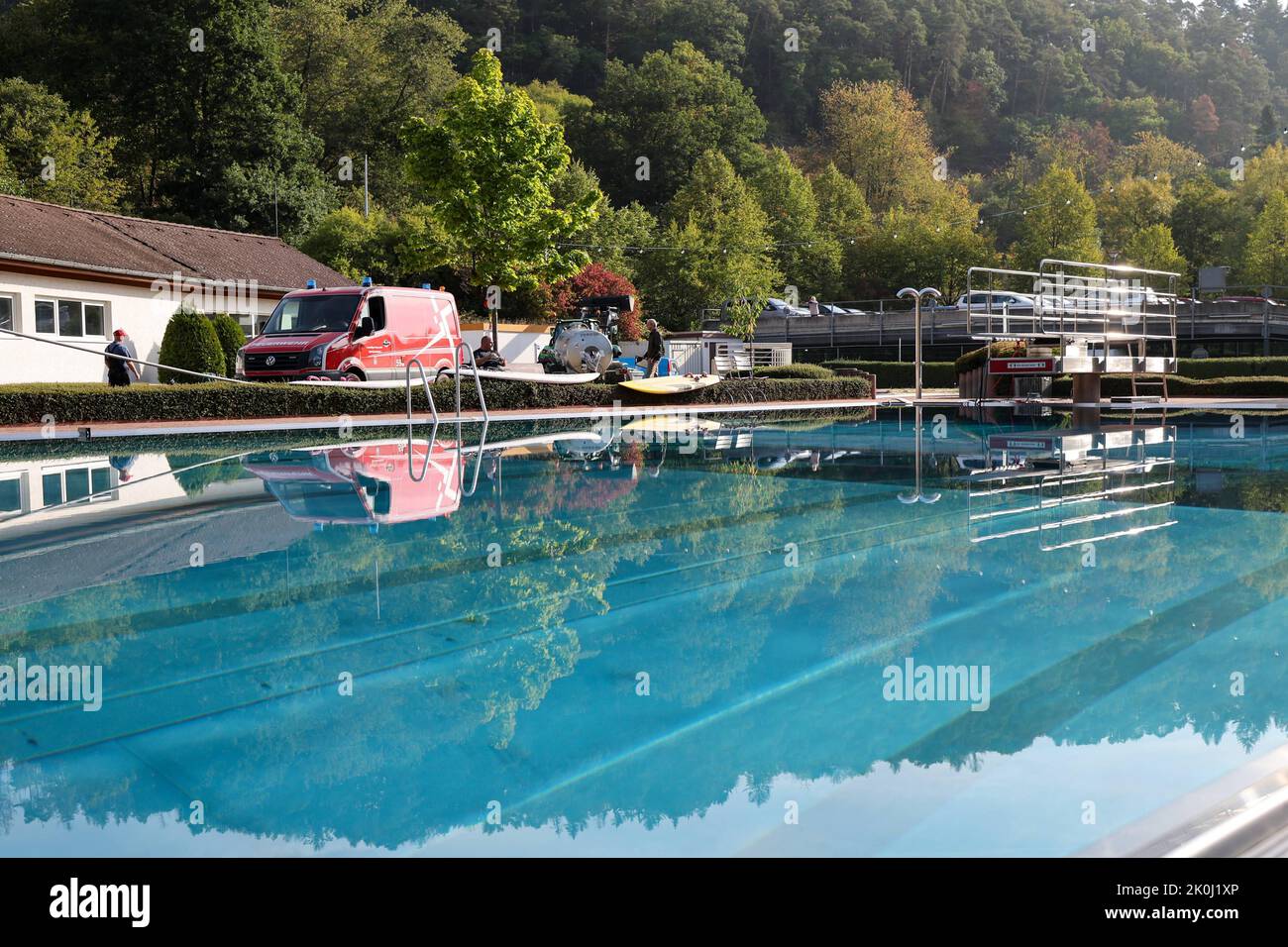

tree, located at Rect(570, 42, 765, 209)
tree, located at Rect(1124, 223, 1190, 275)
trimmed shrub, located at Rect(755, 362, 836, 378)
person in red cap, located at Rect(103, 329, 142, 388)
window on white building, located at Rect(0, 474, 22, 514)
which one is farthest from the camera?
tree, located at Rect(570, 42, 765, 209)

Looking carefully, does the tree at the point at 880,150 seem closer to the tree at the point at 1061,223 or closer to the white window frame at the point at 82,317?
the tree at the point at 1061,223

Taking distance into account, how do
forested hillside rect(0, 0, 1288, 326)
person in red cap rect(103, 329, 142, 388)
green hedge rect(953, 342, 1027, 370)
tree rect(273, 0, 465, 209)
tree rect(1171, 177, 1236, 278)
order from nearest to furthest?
1. person in red cap rect(103, 329, 142, 388)
2. green hedge rect(953, 342, 1027, 370)
3. forested hillside rect(0, 0, 1288, 326)
4. tree rect(1171, 177, 1236, 278)
5. tree rect(273, 0, 465, 209)

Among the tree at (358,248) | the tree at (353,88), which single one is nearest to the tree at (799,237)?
the tree at (353,88)

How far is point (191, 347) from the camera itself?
943 inches

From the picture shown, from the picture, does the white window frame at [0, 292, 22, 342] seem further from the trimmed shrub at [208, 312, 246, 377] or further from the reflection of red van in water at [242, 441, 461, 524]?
the reflection of red van in water at [242, 441, 461, 524]

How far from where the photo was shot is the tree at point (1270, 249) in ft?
170

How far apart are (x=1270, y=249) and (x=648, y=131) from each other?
134 ft

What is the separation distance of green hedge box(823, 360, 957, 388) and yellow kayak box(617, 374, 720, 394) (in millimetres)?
16878

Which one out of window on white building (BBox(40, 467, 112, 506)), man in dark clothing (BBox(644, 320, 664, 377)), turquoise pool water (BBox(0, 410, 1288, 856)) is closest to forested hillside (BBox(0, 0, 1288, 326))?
man in dark clothing (BBox(644, 320, 664, 377))

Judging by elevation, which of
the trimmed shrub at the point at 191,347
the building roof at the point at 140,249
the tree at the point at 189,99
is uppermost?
the tree at the point at 189,99

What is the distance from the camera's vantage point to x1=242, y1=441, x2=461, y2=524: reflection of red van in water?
9203mm

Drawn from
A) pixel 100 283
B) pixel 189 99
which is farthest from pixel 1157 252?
pixel 100 283

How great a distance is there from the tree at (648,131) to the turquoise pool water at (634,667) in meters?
69.9

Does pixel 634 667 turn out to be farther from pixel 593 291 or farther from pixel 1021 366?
pixel 593 291
